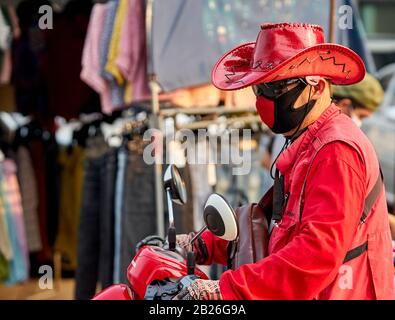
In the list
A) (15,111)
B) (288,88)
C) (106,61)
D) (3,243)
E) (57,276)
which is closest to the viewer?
(288,88)

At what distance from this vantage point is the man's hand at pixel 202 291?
7.96 feet

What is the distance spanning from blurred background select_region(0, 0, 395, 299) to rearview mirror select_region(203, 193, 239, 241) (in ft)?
3.29

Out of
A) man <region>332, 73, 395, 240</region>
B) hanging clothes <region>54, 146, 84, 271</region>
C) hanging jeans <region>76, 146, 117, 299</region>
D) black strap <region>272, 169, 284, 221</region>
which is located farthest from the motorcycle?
hanging clothes <region>54, 146, 84, 271</region>

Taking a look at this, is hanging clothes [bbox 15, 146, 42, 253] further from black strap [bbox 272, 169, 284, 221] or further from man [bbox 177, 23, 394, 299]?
black strap [bbox 272, 169, 284, 221]

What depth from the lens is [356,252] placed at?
252 centimetres

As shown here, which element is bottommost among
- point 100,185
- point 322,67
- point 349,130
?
point 100,185

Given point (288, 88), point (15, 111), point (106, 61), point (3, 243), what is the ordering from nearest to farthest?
point (288, 88) < point (106, 61) < point (3, 243) < point (15, 111)

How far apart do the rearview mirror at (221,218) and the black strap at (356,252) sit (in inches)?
14.5

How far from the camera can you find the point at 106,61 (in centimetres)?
529

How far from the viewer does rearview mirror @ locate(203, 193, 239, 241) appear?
2.49 m

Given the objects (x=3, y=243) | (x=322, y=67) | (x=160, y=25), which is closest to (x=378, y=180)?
(x=322, y=67)

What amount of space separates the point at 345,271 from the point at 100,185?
3262mm

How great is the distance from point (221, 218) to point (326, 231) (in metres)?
0.35

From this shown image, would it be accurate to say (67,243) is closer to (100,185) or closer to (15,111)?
(15,111)
